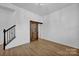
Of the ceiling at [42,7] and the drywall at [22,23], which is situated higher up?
the ceiling at [42,7]

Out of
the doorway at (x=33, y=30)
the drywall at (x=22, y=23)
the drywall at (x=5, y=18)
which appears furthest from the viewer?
the doorway at (x=33, y=30)

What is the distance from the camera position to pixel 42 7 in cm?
181

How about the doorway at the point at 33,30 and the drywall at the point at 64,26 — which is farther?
the doorway at the point at 33,30

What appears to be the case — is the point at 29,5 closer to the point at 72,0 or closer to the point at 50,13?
the point at 50,13

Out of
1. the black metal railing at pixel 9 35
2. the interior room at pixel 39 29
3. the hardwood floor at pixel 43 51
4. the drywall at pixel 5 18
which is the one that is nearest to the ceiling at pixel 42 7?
the interior room at pixel 39 29

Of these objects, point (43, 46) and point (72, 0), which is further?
point (43, 46)

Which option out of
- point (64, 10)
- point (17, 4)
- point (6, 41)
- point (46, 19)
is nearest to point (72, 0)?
point (64, 10)

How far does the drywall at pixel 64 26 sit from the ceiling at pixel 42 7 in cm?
8

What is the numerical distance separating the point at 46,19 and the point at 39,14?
0.64 feet

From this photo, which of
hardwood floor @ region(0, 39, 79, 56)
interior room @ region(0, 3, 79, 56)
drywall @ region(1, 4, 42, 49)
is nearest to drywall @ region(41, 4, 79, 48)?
interior room @ region(0, 3, 79, 56)

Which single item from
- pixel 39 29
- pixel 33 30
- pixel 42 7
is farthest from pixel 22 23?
pixel 42 7

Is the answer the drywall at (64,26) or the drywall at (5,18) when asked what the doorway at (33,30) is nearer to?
the drywall at (64,26)

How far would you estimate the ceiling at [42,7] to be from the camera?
1.74 m

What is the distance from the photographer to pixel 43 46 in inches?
71.7
